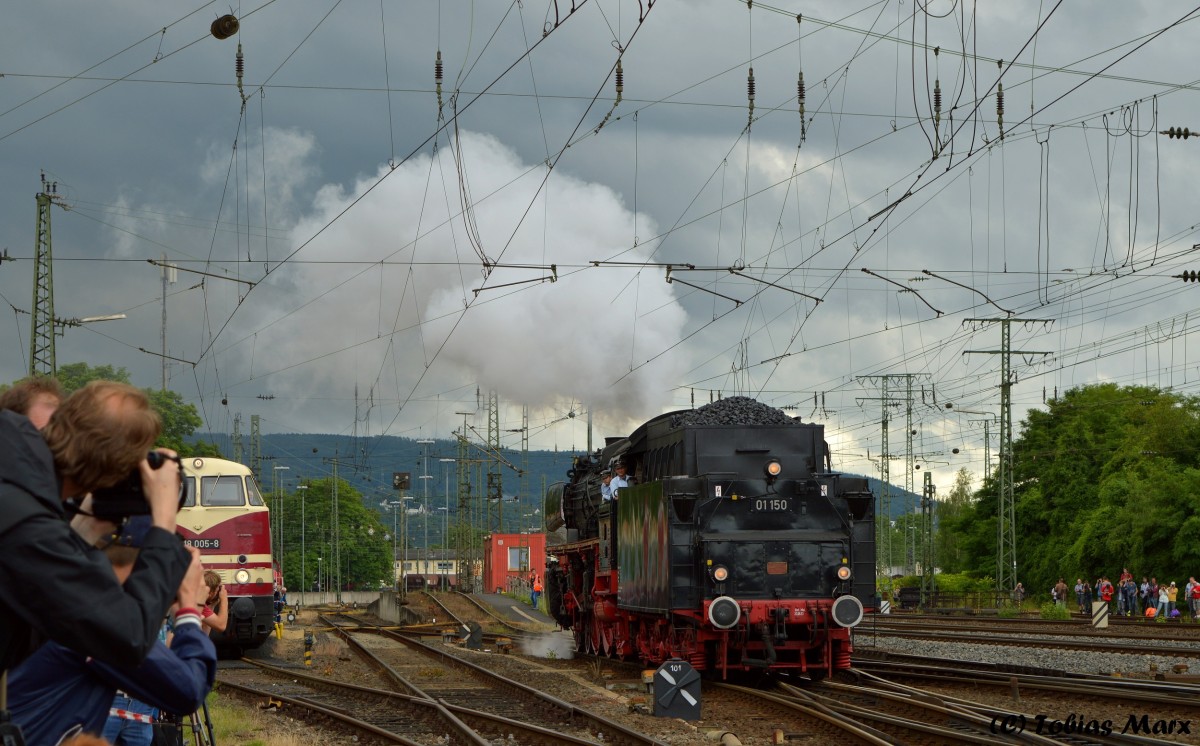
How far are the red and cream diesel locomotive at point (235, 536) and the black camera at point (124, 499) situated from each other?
18841 mm

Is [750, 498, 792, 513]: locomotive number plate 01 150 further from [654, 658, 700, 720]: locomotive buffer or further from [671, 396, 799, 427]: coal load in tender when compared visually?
[654, 658, 700, 720]: locomotive buffer

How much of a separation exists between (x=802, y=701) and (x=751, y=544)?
2414mm

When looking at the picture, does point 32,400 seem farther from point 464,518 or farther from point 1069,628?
point 464,518

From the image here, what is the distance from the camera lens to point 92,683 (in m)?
3.29

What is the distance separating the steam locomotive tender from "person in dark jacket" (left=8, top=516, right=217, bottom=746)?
1314 centimetres

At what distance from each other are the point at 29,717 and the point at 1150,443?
6563cm

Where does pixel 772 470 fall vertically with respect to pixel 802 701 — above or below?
above

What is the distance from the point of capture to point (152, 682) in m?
3.23

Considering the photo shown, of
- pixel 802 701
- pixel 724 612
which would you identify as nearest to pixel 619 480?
pixel 724 612

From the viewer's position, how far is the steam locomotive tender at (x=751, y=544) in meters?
16.5

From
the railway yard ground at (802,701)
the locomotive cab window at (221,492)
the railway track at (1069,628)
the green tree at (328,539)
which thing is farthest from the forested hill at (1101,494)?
the green tree at (328,539)

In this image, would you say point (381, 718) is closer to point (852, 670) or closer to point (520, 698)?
point (520, 698)

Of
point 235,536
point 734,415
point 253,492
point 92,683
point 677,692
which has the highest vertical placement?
point 734,415

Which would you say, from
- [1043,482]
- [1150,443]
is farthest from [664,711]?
[1043,482]
